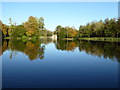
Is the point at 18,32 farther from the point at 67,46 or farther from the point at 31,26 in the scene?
the point at 67,46

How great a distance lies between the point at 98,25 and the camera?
63.8 m

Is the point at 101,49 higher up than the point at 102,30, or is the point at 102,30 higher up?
the point at 102,30

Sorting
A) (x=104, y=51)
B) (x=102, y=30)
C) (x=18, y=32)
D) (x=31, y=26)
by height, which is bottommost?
(x=104, y=51)

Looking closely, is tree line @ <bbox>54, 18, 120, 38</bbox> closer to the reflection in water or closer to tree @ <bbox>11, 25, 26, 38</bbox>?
tree @ <bbox>11, 25, 26, 38</bbox>

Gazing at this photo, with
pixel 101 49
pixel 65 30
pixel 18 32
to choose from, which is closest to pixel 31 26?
pixel 18 32

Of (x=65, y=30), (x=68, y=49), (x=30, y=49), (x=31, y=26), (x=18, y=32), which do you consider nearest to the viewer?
(x=30, y=49)

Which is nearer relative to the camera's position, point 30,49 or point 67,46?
point 30,49

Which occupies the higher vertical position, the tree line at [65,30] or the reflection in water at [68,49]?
the tree line at [65,30]

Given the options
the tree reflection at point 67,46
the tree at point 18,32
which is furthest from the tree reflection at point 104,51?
the tree at point 18,32

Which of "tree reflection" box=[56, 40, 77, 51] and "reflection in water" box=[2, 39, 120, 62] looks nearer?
"reflection in water" box=[2, 39, 120, 62]

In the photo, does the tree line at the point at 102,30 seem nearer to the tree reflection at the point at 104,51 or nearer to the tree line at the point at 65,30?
the tree line at the point at 65,30

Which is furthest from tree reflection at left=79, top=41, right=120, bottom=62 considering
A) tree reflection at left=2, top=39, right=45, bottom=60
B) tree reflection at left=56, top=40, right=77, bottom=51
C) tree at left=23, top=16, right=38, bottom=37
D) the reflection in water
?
tree at left=23, top=16, right=38, bottom=37

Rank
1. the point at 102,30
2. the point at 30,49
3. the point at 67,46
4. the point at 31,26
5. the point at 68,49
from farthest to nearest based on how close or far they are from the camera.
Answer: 1. the point at 31,26
2. the point at 102,30
3. the point at 67,46
4. the point at 68,49
5. the point at 30,49

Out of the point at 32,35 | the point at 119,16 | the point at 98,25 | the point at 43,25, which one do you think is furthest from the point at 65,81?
the point at 43,25
